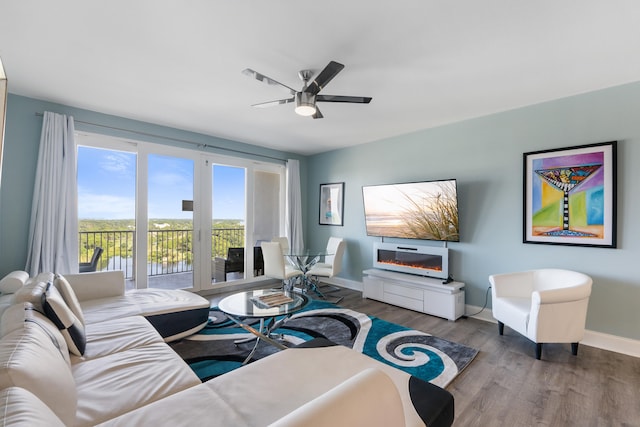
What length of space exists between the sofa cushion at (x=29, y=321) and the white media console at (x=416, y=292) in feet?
11.6

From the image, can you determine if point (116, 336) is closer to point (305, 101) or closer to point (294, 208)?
point (305, 101)

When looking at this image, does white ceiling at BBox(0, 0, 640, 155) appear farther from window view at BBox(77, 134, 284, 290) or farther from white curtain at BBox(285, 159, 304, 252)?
white curtain at BBox(285, 159, 304, 252)

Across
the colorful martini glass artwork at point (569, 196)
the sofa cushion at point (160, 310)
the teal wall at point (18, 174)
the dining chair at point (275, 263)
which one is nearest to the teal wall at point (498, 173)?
the teal wall at point (18, 174)

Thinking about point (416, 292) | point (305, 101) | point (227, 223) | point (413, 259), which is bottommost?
point (416, 292)

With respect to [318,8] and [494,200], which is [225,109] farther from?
[494,200]

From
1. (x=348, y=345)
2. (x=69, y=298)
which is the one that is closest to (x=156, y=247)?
(x=69, y=298)

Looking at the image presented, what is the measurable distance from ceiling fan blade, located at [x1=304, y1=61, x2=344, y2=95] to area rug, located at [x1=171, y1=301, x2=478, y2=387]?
2.42 metres

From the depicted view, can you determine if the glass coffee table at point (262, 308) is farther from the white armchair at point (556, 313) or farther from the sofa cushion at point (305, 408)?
the white armchair at point (556, 313)

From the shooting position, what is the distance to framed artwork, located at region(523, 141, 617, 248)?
2.68m

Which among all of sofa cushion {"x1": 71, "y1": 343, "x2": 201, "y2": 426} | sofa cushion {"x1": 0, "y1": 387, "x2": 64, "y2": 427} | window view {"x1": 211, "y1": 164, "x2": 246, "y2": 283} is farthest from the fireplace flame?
sofa cushion {"x1": 0, "y1": 387, "x2": 64, "y2": 427}

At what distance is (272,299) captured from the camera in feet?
9.27

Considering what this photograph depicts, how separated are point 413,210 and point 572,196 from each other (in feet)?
5.67

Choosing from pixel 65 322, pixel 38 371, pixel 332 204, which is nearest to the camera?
pixel 38 371

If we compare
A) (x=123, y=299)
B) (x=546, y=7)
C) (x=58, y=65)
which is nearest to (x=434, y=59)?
(x=546, y=7)
